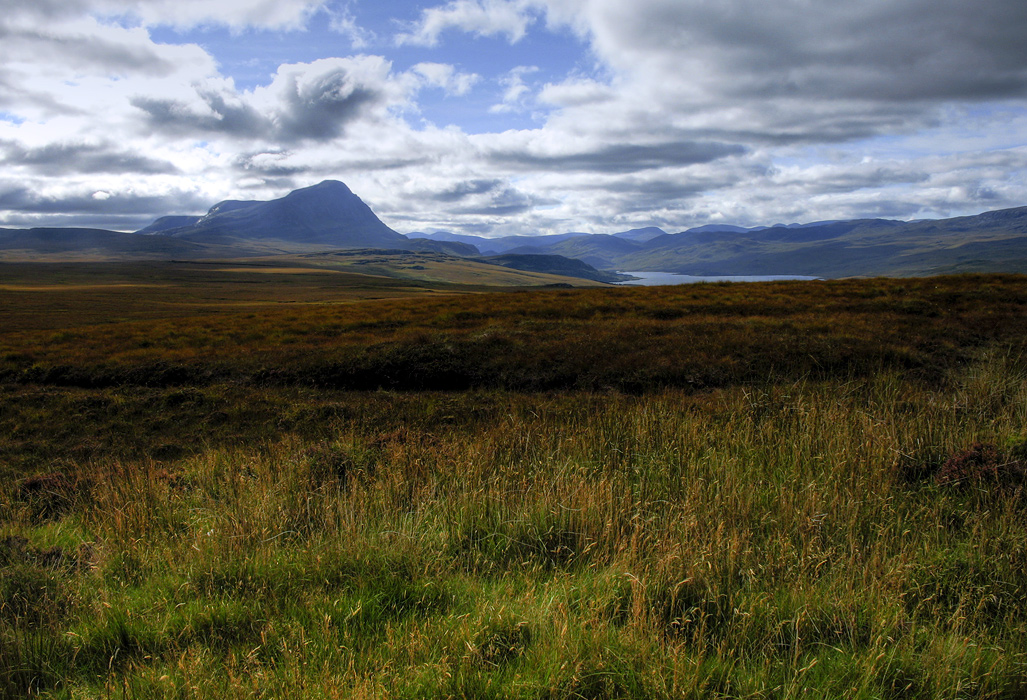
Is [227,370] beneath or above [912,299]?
beneath

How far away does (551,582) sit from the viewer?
423 centimetres

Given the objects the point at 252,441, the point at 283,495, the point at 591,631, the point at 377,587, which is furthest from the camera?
the point at 252,441

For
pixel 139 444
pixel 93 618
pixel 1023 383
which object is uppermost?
pixel 1023 383

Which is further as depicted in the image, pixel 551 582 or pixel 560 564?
pixel 560 564

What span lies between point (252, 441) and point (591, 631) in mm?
10849

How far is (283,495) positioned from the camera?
6.11m

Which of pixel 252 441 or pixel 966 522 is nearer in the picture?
pixel 966 522

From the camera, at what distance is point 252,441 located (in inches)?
474

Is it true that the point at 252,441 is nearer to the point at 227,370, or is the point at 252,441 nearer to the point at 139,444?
the point at 139,444

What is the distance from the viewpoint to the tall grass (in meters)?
3.26

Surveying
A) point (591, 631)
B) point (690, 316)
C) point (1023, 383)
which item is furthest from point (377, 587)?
point (690, 316)

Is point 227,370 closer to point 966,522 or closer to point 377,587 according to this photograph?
point 377,587

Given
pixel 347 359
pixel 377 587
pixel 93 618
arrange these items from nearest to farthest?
pixel 93 618 < pixel 377 587 < pixel 347 359

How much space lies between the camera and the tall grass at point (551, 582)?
10.7 feet
